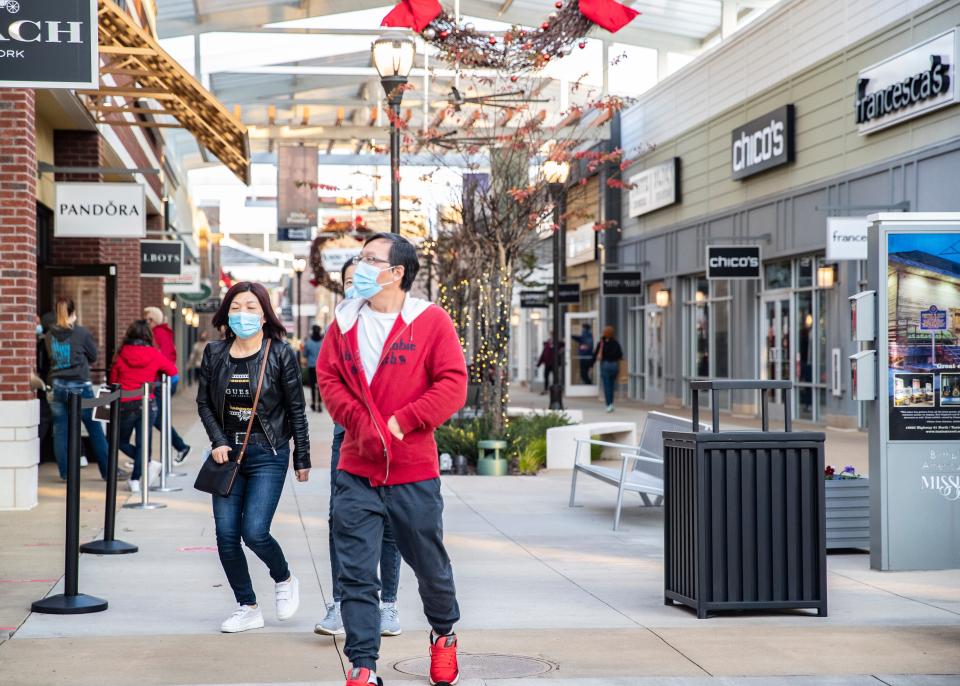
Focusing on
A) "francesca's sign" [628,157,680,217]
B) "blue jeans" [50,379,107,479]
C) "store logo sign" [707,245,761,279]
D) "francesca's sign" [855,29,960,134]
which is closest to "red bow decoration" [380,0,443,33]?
"blue jeans" [50,379,107,479]

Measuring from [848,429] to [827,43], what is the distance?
6352mm

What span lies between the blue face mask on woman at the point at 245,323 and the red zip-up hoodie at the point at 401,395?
139cm

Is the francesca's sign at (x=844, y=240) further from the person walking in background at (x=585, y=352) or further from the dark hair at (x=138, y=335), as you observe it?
the person walking in background at (x=585, y=352)

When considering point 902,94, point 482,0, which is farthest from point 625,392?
point 902,94

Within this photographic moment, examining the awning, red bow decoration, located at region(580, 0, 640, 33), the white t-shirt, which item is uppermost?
red bow decoration, located at region(580, 0, 640, 33)

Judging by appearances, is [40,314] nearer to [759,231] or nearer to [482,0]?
[759,231]

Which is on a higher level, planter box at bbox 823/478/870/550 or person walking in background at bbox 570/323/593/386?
person walking in background at bbox 570/323/593/386

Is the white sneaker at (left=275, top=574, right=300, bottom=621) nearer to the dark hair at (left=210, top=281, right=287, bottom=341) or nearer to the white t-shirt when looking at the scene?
the dark hair at (left=210, top=281, right=287, bottom=341)

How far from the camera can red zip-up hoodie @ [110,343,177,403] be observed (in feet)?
43.7

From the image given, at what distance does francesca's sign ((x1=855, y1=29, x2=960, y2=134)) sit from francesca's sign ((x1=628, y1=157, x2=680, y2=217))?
33.0ft

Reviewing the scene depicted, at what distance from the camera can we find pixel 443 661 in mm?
5383

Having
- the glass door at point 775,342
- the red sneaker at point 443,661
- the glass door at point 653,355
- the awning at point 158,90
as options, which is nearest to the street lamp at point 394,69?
the awning at point 158,90

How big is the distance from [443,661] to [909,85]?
16055 mm

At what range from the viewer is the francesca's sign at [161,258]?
75.4 feet
